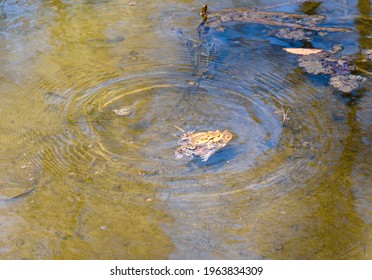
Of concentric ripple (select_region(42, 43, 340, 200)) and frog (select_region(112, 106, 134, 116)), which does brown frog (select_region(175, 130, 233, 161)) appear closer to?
concentric ripple (select_region(42, 43, 340, 200))

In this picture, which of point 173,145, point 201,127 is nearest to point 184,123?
point 201,127

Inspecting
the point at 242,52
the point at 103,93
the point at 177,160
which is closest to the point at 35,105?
the point at 103,93

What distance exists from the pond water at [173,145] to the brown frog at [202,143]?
2.1 inches

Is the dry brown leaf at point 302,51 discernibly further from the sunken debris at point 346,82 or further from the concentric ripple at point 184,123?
the sunken debris at point 346,82

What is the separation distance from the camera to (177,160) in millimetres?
3404

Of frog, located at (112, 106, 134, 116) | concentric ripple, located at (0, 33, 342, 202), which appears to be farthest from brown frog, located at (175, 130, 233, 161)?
frog, located at (112, 106, 134, 116)

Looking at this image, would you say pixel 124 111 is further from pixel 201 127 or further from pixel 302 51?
pixel 302 51

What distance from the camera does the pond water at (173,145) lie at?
2861mm

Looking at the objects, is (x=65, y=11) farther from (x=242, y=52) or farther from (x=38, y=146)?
(x=38, y=146)

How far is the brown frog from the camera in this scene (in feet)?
11.2

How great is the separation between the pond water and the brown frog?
0.18 feet

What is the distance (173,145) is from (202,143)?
0.73 feet
